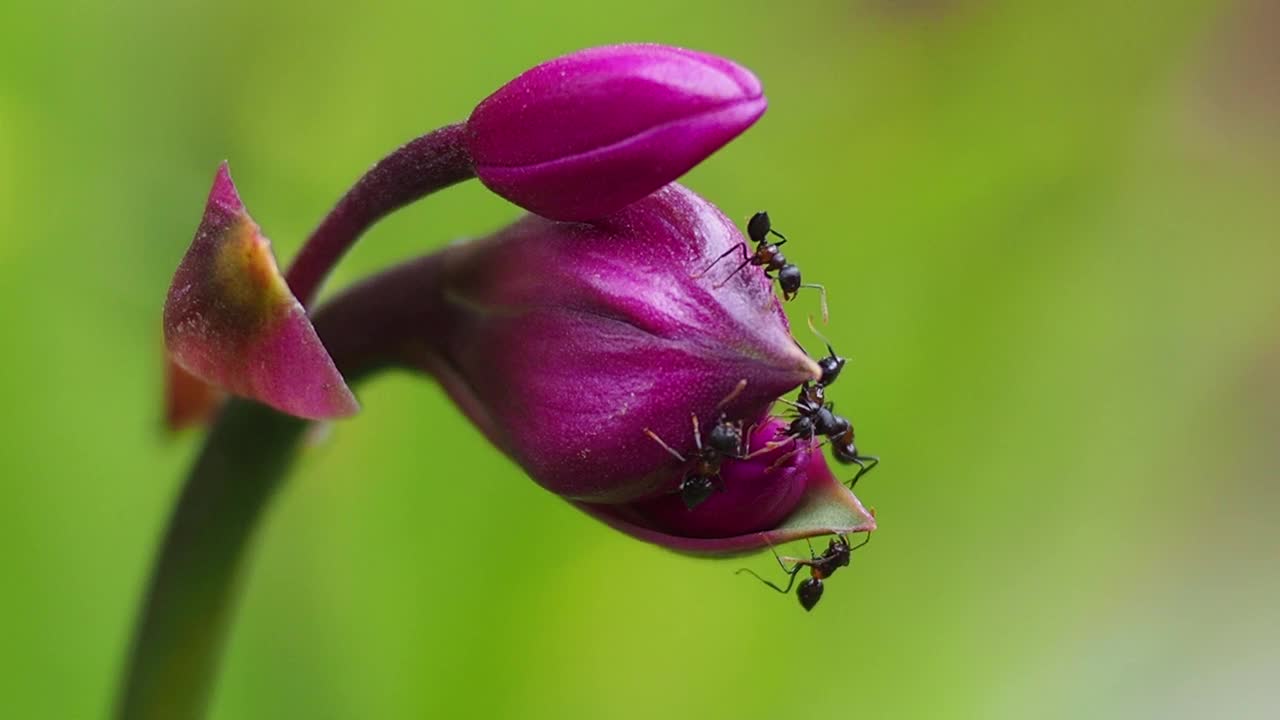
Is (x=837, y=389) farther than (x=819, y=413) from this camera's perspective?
Yes

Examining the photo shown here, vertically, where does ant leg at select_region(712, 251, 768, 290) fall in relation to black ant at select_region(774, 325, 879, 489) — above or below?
above

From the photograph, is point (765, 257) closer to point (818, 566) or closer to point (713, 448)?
point (713, 448)

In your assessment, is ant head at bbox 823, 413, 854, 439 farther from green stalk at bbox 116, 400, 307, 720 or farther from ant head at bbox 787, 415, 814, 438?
green stalk at bbox 116, 400, 307, 720

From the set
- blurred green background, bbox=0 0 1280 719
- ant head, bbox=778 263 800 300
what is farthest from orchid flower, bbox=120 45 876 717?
blurred green background, bbox=0 0 1280 719

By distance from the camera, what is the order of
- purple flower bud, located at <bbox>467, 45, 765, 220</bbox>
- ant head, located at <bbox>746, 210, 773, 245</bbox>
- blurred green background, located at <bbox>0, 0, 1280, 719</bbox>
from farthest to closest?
blurred green background, located at <bbox>0, 0, 1280, 719</bbox> < ant head, located at <bbox>746, 210, 773, 245</bbox> < purple flower bud, located at <bbox>467, 45, 765, 220</bbox>

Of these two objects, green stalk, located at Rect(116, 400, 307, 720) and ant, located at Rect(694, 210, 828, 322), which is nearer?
ant, located at Rect(694, 210, 828, 322)

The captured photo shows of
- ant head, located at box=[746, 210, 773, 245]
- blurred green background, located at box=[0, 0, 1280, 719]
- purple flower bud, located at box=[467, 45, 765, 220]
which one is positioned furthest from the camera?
blurred green background, located at box=[0, 0, 1280, 719]

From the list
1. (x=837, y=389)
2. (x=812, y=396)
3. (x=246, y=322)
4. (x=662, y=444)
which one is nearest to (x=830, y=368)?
(x=812, y=396)

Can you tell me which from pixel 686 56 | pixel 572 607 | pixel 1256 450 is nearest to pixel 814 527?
pixel 686 56
